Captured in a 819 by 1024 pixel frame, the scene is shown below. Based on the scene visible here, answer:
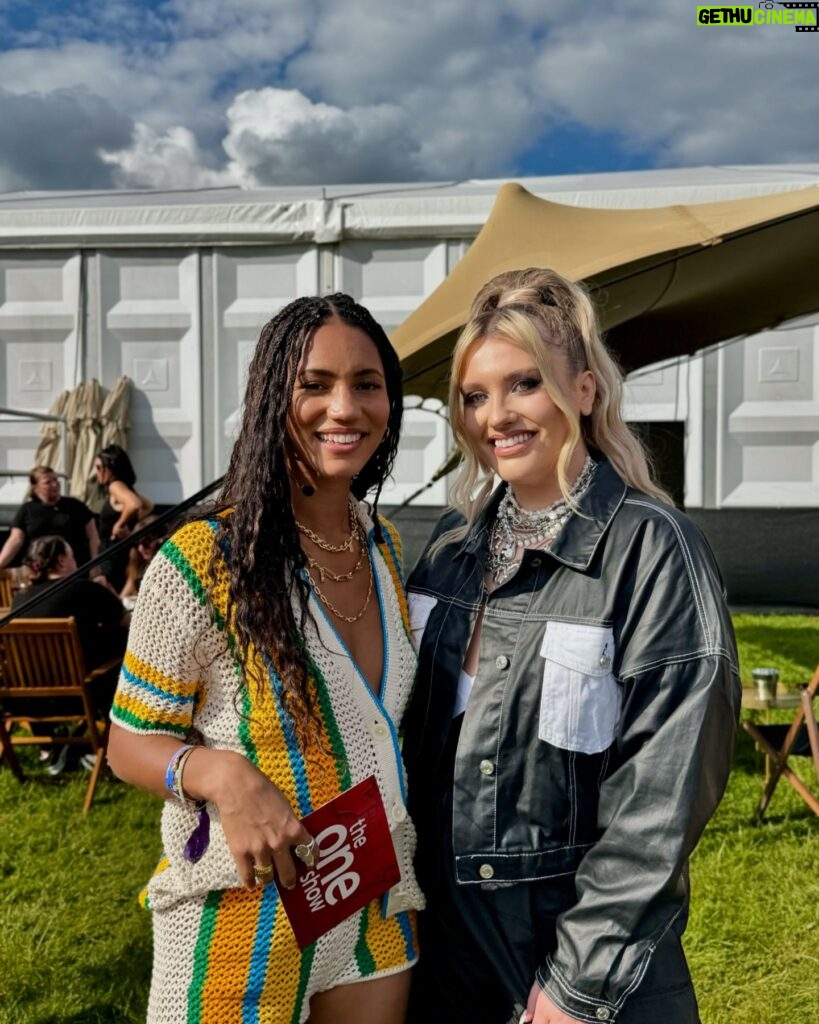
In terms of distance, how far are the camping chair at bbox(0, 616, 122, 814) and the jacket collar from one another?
3.24 metres

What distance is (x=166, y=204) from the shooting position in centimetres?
690

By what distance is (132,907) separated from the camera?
3.16 metres

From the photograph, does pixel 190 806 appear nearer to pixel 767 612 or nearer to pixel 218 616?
pixel 218 616

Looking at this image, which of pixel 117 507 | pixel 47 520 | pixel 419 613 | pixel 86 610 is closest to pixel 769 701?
pixel 419 613

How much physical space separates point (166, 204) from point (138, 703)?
6.46 metres

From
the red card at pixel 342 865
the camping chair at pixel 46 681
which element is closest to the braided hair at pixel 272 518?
the red card at pixel 342 865

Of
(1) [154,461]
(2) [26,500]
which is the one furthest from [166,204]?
(2) [26,500]

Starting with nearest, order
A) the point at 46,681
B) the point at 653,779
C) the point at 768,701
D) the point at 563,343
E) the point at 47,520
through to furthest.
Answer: the point at 653,779, the point at 563,343, the point at 768,701, the point at 46,681, the point at 47,520

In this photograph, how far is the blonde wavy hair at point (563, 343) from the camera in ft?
4.37

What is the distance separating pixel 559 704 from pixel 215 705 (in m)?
0.48

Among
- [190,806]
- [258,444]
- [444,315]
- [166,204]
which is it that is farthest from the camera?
[166,204]

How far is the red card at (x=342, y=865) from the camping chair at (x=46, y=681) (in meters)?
3.10

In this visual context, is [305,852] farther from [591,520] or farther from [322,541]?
[591,520]

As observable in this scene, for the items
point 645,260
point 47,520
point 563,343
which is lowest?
point 47,520
